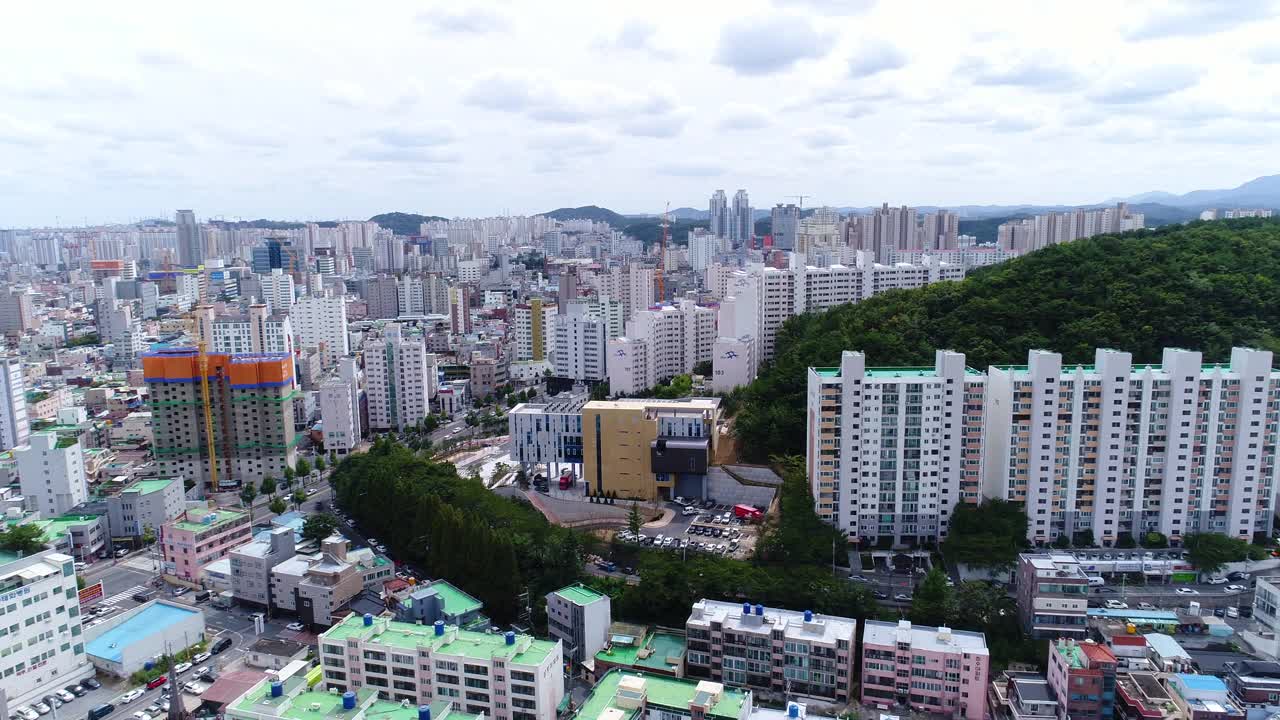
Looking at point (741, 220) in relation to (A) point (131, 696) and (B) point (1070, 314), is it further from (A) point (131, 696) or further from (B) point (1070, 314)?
(A) point (131, 696)

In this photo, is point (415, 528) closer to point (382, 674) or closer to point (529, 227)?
point (382, 674)

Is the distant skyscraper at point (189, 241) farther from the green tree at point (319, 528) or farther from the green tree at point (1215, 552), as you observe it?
the green tree at point (1215, 552)

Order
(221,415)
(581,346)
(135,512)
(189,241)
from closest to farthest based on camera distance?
Answer: (135,512), (221,415), (581,346), (189,241)

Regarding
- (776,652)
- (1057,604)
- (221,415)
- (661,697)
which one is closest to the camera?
(661,697)

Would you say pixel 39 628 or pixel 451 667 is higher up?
pixel 451 667

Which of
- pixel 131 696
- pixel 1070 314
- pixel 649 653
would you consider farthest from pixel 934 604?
pixel 131 696

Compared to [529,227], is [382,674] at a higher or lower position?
lower

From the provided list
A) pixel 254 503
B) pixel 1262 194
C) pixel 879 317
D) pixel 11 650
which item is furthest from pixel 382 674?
pixel 1262 194
